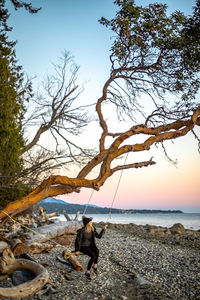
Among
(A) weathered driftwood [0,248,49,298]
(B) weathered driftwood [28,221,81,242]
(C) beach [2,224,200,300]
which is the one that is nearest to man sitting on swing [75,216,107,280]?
(C) beach [2,224,200,300]

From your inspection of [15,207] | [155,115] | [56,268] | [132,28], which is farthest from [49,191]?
[132,28]

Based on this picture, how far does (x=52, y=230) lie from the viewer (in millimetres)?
11391

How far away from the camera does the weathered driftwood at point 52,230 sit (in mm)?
10341

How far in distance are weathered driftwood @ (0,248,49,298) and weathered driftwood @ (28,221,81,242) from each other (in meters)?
3.72

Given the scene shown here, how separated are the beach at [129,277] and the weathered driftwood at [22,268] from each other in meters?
0.47

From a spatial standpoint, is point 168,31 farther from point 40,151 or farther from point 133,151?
point 40,151

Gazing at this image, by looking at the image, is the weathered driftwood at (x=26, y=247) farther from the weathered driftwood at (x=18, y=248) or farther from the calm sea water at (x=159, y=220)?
the calm sea water at (x=159, y=220)

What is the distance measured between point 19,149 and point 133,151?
669 cm

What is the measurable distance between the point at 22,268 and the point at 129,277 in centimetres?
292

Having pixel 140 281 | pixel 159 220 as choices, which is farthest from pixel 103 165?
pixel 159 220

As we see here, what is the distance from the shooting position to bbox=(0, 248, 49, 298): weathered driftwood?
16.2 feet

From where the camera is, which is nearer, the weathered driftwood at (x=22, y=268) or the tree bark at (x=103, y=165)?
Result: the weathered driftwood at (x=22, y=268)

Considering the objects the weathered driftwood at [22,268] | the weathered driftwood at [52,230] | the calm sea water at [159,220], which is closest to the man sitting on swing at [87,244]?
the weathered driftwood at [22,268]

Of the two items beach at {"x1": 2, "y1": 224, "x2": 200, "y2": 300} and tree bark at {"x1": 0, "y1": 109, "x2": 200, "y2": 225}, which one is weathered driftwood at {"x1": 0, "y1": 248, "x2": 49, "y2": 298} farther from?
tree bark at {"x1": 0, "y1": 109, "x2": 200, "y2": 225}
